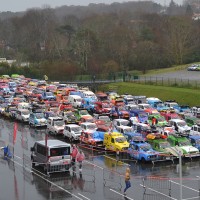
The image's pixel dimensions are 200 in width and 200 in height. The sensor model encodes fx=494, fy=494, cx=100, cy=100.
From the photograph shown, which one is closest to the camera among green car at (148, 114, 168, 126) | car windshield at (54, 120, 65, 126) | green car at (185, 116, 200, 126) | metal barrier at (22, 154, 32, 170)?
metal barrier at (22, 154, 32, 170)

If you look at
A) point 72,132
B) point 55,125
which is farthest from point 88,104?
point 72,132

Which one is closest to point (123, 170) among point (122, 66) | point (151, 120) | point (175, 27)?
point (151, 120)

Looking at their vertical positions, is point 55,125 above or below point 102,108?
below

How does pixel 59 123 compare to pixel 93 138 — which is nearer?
pixel 93 138

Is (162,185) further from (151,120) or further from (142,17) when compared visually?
(142,17)

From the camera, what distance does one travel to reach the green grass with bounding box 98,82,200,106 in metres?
60.3

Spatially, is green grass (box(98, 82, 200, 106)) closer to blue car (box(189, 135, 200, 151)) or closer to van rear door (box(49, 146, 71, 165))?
blue car (box(189, 135, 200, 151))

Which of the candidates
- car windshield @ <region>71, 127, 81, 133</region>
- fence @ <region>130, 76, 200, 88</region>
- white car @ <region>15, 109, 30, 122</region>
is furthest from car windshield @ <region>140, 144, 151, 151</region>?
fence @ <region>130, 76, 200, 88</region>

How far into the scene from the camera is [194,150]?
1319 inches

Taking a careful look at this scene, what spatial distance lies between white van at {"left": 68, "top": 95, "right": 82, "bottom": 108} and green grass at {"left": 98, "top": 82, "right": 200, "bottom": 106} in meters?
11.6

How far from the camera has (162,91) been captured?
67.0 m

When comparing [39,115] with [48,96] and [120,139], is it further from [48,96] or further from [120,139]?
[48,96]

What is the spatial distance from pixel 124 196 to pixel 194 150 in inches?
379

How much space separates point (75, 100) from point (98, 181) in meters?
31.5
